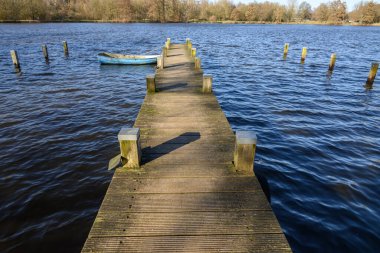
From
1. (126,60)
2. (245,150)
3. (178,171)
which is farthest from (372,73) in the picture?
(126,60)

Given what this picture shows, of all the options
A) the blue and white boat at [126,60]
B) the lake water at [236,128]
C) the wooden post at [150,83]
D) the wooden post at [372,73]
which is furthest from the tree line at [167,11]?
the wooden post at [372,73]

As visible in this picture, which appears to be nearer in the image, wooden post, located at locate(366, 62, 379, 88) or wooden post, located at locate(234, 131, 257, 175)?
wooden post, located at locate(234, 131, 257, 175)

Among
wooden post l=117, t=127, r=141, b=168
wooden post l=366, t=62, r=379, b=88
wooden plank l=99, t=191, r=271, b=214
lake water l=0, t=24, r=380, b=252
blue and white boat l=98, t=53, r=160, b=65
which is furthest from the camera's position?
blue and white boat l=98, t=53, r=160, b=65

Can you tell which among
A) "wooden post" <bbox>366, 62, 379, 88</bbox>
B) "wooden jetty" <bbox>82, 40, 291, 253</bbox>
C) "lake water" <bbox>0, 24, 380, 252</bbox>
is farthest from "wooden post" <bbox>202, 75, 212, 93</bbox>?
"wooden post" <bbox>366, 62, 379, 88</bbox>

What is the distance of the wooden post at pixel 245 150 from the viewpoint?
5957 mm

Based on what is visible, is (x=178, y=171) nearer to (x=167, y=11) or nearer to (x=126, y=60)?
(x=126, y=60)

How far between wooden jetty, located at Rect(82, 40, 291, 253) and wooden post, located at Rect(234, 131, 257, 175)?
0.08ft

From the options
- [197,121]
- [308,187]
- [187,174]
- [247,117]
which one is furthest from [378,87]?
[187,174]

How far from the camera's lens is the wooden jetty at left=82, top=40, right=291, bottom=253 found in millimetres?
4402

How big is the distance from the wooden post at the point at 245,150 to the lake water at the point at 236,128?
2.14 meters

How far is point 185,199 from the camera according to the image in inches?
213

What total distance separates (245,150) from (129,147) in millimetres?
2785

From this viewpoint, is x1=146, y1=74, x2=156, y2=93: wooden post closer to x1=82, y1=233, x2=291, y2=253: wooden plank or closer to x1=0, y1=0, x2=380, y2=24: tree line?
x1=82, y1=233, x2=291, y2=253: wooden plank

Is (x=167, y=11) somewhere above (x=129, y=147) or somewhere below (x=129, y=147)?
above
